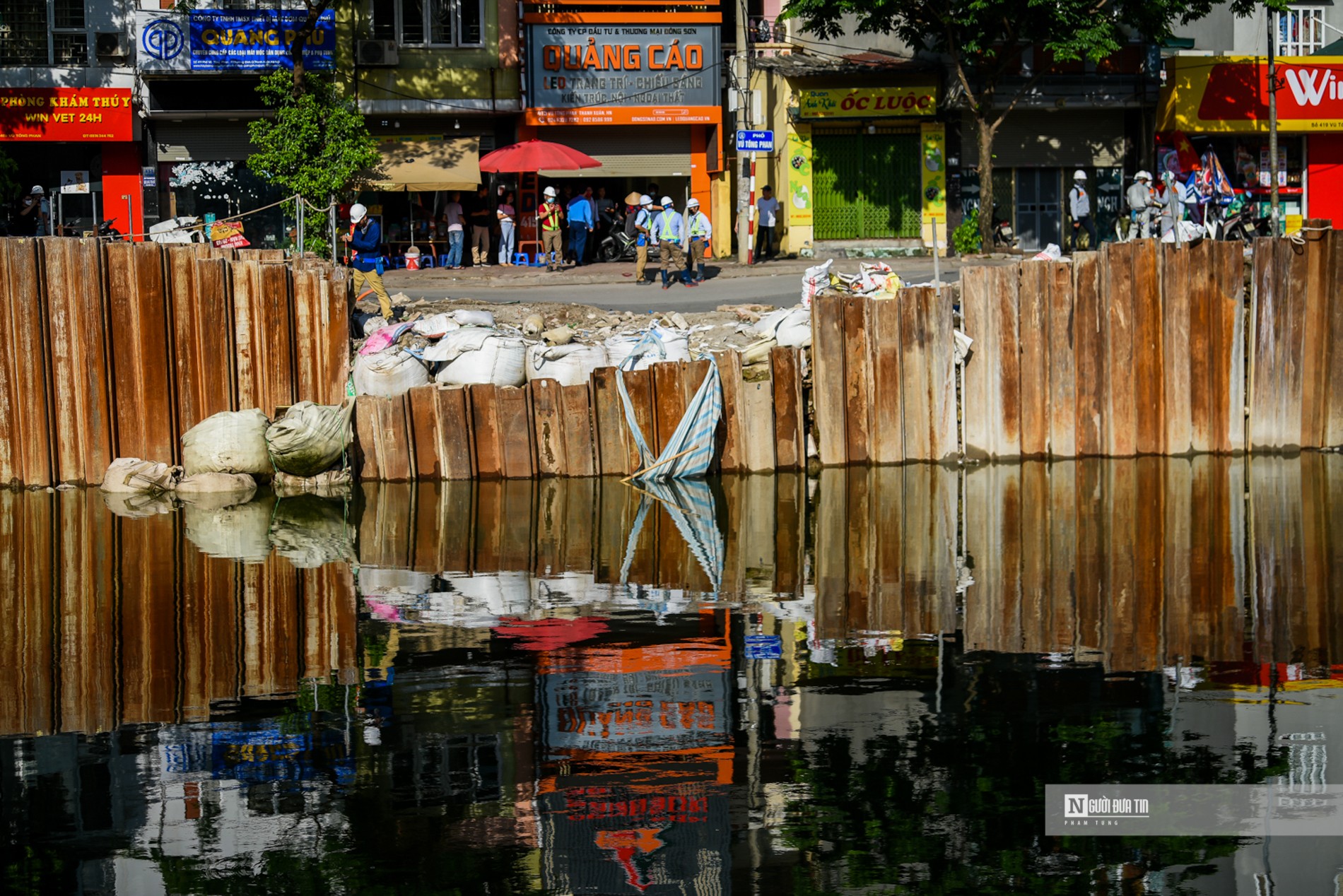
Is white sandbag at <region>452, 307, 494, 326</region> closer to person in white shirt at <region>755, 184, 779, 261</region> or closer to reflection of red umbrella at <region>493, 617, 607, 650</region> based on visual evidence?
reflection of red umbrella at <region>493, 617, 607, 650</region>

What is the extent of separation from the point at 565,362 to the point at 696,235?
1327cm

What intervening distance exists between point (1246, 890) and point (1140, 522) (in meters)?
6.76

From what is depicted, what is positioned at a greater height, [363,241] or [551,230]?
[551,230]

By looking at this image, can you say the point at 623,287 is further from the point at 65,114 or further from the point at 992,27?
the point at 65,114

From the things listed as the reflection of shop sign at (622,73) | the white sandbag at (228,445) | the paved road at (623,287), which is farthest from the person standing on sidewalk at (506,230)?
the white sandbag at (228,445)

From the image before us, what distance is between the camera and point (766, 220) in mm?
33094

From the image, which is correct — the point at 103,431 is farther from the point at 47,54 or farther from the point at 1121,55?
the point at 1121,55

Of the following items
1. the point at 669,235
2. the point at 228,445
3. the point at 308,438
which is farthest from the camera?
the point at 669,235

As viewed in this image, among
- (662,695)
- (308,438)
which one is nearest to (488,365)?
(308,438)

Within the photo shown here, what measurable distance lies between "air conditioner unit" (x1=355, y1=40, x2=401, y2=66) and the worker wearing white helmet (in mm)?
16308

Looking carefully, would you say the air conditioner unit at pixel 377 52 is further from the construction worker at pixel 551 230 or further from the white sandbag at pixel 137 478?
the white sandbag at pixel 137 478

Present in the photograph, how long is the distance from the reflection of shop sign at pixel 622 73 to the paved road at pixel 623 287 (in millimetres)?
4436

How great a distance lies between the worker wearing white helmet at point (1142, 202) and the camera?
31.5 meters

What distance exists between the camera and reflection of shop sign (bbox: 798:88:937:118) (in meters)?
34.8
